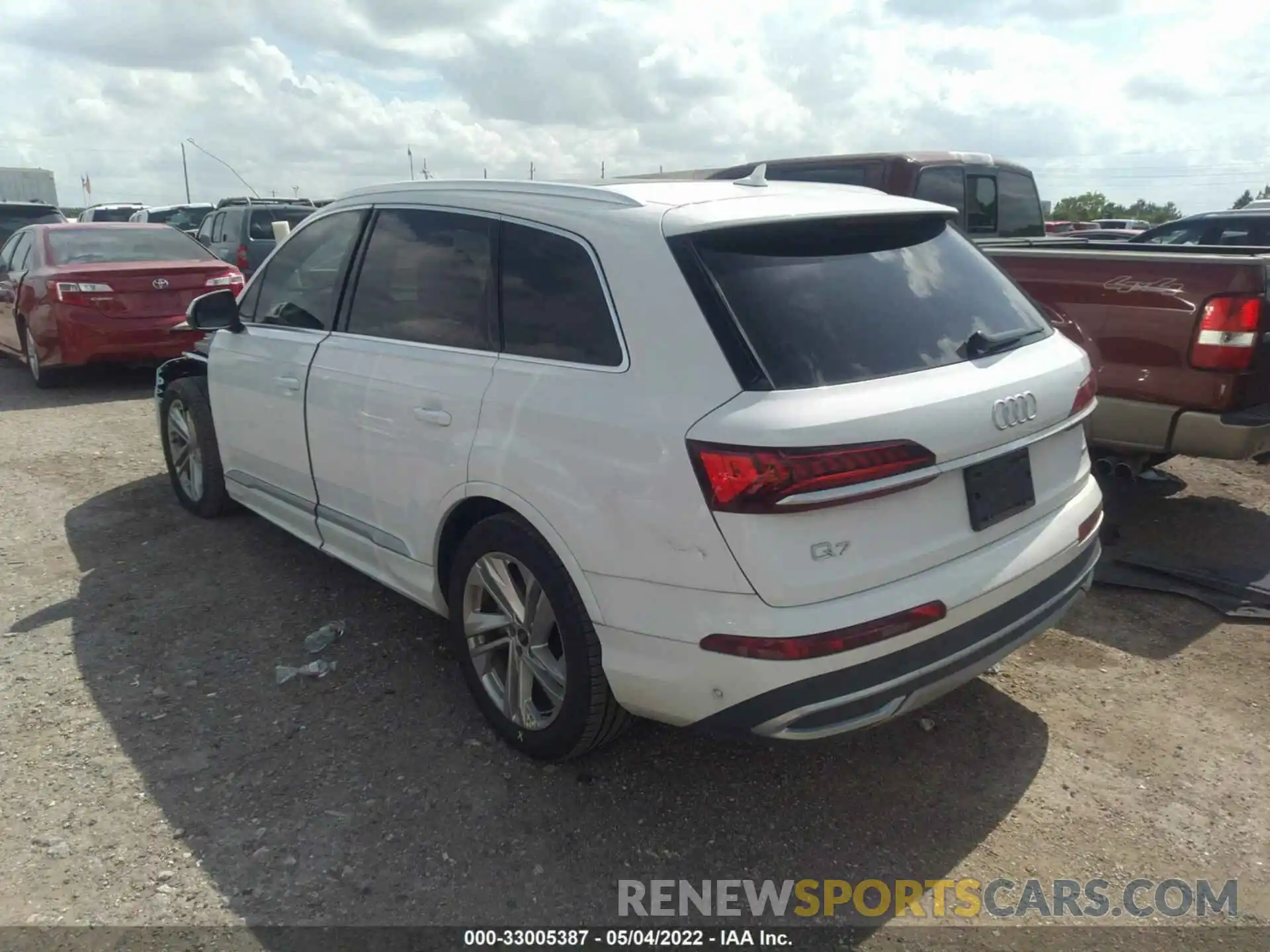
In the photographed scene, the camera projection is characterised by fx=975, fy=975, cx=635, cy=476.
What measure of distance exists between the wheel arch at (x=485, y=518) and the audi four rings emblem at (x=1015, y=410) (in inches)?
48.1

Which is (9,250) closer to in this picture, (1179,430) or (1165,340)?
(1165,340)

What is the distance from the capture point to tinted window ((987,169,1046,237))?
332 inches

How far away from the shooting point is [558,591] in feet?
9.30

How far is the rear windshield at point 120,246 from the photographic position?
9250mm

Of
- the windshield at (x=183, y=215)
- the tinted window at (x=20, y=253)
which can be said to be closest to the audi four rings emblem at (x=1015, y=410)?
the tinted window at (x=20, y=253)

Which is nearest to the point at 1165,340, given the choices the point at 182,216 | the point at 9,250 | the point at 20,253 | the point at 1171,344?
the point at 1171,344

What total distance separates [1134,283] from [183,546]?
199 inches

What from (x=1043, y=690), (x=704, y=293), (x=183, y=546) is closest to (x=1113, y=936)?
(x=1043, y=690)

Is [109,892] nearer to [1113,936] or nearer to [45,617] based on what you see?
[45,617]

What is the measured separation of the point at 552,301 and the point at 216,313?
93.7 inches

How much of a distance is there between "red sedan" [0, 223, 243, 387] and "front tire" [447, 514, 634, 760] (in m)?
6.30

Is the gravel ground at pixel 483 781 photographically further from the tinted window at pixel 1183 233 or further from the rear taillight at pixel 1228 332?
the tinted window at pixel 1183 233

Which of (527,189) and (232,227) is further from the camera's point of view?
(232,227)

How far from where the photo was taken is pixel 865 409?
8.00 feet
